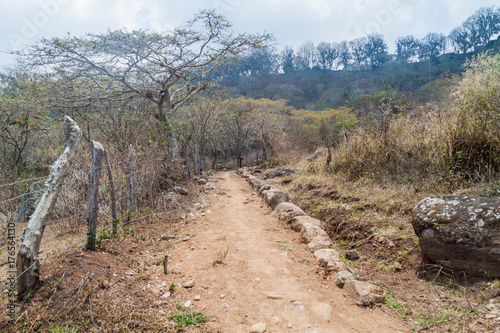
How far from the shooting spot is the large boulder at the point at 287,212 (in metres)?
5.46

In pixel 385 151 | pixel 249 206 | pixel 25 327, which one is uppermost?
pixel 385 151

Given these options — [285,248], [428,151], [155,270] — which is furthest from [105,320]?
[428,151]

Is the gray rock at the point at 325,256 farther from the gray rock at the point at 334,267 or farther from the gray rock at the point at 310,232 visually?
the gray rock at the point at 310,232

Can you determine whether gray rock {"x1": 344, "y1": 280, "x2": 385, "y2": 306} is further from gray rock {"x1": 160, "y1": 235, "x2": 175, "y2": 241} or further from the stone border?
gray rock {"x1": 160, "y1": 235, "x2": 175, "y2": 241}

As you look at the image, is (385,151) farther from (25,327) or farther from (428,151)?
(25,327)

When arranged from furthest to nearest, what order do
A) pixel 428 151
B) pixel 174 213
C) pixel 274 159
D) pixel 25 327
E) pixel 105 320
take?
pixel 274 159 < pixel 174 213 < pixel 428 151 < pixel 105 320 < pixel 25 327

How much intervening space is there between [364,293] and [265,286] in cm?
108

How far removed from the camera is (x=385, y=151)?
21.9 ft

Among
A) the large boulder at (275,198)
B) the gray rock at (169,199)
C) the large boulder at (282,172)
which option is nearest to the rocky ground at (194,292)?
the gray rock at (169,199)

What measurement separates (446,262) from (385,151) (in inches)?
162

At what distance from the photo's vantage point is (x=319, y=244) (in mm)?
4141

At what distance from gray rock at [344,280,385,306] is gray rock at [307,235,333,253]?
1.11 m

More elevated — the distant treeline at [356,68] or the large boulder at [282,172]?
the distant treeline at [356,68]

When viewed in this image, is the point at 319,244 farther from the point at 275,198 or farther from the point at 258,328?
the point at 275,198
